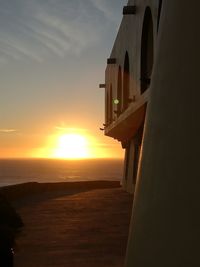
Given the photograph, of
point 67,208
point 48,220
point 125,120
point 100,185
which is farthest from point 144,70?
point 100,185

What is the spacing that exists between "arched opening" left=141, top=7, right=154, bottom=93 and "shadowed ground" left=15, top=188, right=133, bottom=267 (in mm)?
5162

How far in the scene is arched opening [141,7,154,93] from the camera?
17958 millimetres

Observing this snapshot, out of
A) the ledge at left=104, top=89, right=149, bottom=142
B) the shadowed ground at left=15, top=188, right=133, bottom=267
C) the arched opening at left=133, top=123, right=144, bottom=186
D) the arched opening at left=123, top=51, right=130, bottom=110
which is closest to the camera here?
the shadowed ground at left=15, top=188, right=133, bottom=267

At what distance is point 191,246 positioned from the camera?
2658 millimetres

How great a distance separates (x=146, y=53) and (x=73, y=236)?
32.6ft

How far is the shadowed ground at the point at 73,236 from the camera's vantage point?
8.56 metres

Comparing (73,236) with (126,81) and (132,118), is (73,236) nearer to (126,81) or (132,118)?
(132,118)

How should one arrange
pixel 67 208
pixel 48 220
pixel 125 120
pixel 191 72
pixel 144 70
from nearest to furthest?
pixel 191 72
pixel 48 220
pixel 67 208
pixel 144 70
pixel 125 120

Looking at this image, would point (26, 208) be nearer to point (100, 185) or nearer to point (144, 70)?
point (144, 70)

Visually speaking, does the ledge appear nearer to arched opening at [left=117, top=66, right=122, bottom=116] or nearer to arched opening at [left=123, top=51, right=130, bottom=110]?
arched opening at [left=123, top=51, right=130, bottom=110]

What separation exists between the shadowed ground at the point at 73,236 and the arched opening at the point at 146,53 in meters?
5.16

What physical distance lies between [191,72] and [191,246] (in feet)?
3.64

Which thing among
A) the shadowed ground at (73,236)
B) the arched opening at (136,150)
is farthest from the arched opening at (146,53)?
the arched opening at (136,150)

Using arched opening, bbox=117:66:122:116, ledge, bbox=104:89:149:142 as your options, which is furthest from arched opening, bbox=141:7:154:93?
arched opening, bbox=117:66:122:116
